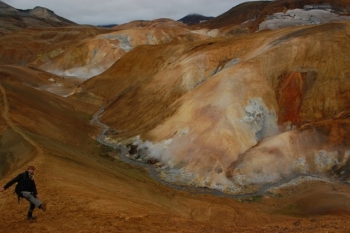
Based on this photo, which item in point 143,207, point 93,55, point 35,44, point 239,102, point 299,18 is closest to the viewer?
point 143,207

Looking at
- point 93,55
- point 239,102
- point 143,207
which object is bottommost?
point 143,207

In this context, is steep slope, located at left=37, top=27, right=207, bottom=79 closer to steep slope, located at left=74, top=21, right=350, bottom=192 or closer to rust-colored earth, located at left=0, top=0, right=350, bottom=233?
rust-colored earth, located at left=0, top=0, right=350, bottom=233

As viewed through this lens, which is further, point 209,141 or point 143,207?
point 209,141

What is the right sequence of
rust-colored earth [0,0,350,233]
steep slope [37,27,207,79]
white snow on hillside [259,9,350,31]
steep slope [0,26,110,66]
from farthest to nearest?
1. steep slope [0,26,110,66]
2. white snow on hillside [259,9,350,31]
3. steep slope [37,27,207,79]
4. rust-colored earth [0,0,350,233]

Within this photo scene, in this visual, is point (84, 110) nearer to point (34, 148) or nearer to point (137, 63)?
point (137, 63)

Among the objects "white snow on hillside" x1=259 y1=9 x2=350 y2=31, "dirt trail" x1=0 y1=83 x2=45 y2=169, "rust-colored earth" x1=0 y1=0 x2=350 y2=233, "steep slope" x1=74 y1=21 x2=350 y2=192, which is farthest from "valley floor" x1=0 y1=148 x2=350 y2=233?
"white snow on hillside" x1=259 y1=9 x2=350 y2=31

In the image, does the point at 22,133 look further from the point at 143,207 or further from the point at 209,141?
the point at 209,141

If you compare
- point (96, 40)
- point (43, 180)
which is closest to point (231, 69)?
point (43, 180)

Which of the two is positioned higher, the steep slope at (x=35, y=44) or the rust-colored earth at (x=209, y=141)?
the steep slope at (x=35, y=44)

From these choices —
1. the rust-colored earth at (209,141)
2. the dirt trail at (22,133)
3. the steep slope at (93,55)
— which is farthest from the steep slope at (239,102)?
the steep slope at (93,55)

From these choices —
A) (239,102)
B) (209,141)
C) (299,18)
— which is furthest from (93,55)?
(209,141)

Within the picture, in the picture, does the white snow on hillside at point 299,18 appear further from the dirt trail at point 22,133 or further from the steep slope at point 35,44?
the dirt trail at point 22,133
